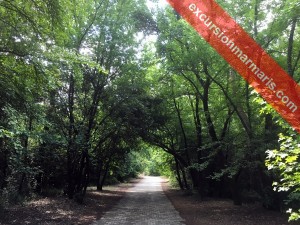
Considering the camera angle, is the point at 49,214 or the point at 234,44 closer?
the point at 49,214

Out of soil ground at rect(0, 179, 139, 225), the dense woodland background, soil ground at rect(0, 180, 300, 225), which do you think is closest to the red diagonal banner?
the dense woodland background

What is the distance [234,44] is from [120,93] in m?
7.63

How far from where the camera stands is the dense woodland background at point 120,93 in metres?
8.73

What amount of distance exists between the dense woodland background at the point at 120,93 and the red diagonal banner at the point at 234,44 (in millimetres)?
414

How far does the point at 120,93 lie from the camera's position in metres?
18.0

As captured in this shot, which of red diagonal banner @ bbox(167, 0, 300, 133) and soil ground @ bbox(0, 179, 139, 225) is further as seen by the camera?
red diagonal banner @ bbox(167, 0, 300, 133)

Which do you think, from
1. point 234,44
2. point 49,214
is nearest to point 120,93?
point 234,44

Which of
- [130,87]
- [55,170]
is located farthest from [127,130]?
[55,170]

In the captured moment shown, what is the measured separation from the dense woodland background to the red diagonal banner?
1.36 feet

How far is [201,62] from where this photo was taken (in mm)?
15680

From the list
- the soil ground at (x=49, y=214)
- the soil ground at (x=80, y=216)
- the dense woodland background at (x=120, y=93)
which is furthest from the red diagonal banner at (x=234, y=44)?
the soil ground at (x=49, y=214)

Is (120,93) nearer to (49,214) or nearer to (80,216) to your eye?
(80,216)

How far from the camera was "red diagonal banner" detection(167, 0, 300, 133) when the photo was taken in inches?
467

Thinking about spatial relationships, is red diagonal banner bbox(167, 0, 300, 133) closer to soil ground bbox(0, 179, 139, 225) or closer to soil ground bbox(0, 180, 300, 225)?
soil ground bbox(0, 180, 300, 225)
